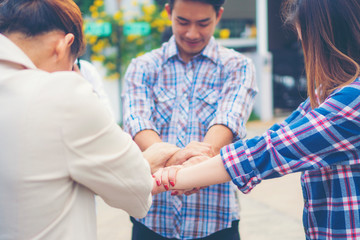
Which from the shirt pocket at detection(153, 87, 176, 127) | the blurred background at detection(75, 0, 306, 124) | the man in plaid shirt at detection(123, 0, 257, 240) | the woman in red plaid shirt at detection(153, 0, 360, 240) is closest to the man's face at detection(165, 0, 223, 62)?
the man in plaid shirt at detection(123, 0, 257, 240)

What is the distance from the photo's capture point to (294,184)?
5953mm

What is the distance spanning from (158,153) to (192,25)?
2.47ft

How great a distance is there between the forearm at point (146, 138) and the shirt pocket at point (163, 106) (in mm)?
109

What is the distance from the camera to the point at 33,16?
129cm

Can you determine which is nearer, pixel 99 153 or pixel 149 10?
pixel 99 153

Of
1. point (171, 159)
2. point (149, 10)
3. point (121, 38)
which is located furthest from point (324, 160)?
point (121, 38)

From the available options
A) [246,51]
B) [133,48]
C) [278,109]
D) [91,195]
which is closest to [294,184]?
[91,195]

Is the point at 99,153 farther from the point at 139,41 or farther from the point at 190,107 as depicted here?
the point at 139,41

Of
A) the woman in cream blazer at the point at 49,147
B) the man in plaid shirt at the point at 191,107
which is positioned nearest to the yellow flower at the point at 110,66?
the man in plaid shirt at the point at 191,107

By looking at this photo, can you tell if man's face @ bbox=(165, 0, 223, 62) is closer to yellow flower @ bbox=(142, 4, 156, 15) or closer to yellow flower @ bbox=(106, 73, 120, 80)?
yellow flower @ bbox=(142, 4, 156, 15)

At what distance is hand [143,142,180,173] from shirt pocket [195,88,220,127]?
246 mm

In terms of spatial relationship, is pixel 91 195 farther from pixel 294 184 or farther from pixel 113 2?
pixel 113 2

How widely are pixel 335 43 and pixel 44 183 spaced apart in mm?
1145

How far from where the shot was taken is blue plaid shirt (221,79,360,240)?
143cm
